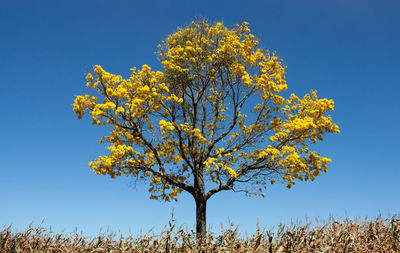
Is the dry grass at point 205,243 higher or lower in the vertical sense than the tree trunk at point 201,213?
Result: lower

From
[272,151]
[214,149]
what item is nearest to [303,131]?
[272,151]

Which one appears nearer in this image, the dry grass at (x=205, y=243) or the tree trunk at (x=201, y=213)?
the dry grass at (x=205, y=243)

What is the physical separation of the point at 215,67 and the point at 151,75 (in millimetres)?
3997

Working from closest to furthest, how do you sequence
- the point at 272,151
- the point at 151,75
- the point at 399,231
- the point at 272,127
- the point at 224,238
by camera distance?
the point at 224,238, the point at 399,231, the point at 272,151, the point at 151,75, the point at 272,127

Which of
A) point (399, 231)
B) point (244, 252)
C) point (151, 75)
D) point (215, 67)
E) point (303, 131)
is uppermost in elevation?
point (215, 67)

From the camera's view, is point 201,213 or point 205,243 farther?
point 201,213

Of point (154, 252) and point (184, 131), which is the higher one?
point (184, 131)

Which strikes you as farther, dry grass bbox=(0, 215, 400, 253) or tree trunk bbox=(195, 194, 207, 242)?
tree trunk bbox=(195, 194, 207, 242)

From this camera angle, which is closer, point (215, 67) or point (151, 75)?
point (151, 75)

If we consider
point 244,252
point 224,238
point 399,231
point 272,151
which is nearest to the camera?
point 244,252

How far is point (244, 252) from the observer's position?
225 inches

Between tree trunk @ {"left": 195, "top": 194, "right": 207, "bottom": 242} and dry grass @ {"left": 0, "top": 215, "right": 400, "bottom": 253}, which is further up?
tree trunk @ {"left": 195, "top": 194, "right": 207, "bottom": 242}

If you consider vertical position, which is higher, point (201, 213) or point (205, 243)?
point (201, 213)

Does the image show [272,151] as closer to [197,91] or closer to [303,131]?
[303,131]
